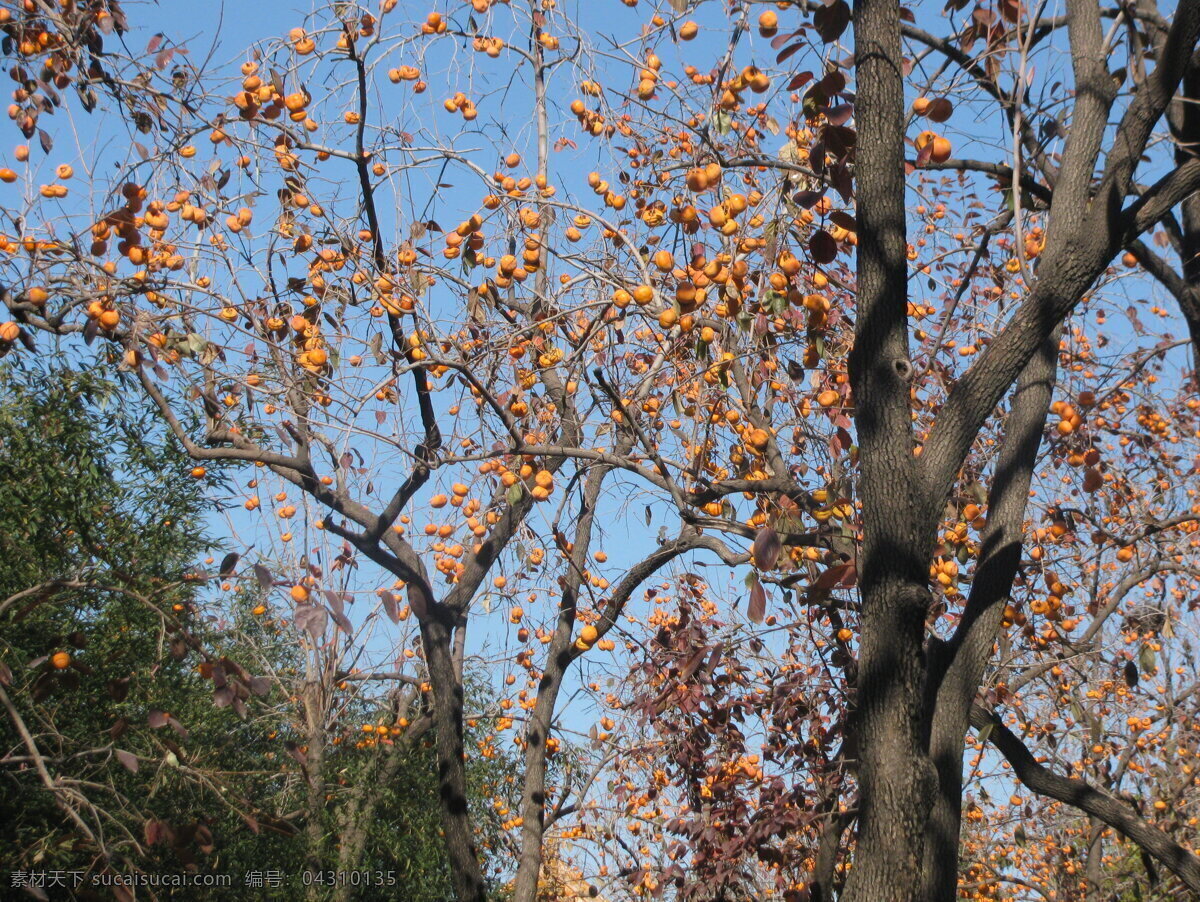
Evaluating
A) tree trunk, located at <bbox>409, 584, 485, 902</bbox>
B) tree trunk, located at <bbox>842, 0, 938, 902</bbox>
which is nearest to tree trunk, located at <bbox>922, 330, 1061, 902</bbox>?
tree trunk, located at <bbox>842, 0, 938, 902</bbox>

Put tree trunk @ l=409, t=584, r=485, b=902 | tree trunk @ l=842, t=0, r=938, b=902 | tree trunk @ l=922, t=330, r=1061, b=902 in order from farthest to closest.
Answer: tree trunk @ l=409, t=584, r=485, b=902, tree trunk @ l=922, t=330, r=1061, b=902, tree trunk @ l=842, t=0, r=938, b=902

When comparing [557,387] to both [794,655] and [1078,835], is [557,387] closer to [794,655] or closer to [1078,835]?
[794,655]

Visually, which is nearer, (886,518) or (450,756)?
(886,518)

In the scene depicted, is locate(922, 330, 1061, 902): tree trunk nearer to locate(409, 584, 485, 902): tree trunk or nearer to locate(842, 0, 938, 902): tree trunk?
locate(842, 0, 938, 902): tree trunk

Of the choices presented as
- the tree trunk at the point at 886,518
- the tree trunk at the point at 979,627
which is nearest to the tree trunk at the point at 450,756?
the tree trunk at the point at 979,627

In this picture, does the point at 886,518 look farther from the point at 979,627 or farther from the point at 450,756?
the point at 450,756

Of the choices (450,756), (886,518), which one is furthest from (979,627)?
(450,756)

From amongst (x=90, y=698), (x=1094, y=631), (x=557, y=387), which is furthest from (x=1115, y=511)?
(x=90, y=698)

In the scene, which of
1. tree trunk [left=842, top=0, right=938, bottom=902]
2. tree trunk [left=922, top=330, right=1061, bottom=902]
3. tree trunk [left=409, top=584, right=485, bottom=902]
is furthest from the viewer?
tree trunk [left=409, top=584, right=485, bottom=902]

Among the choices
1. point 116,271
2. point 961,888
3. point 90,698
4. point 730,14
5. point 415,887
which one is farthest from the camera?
point 415,887

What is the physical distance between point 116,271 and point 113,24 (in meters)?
0.73

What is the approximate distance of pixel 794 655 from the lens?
477cm

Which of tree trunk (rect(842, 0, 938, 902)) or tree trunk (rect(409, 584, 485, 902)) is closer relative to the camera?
tree trunk (rect(842, 0, 938, 902))

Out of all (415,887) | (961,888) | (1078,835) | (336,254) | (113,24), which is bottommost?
(415,887)
